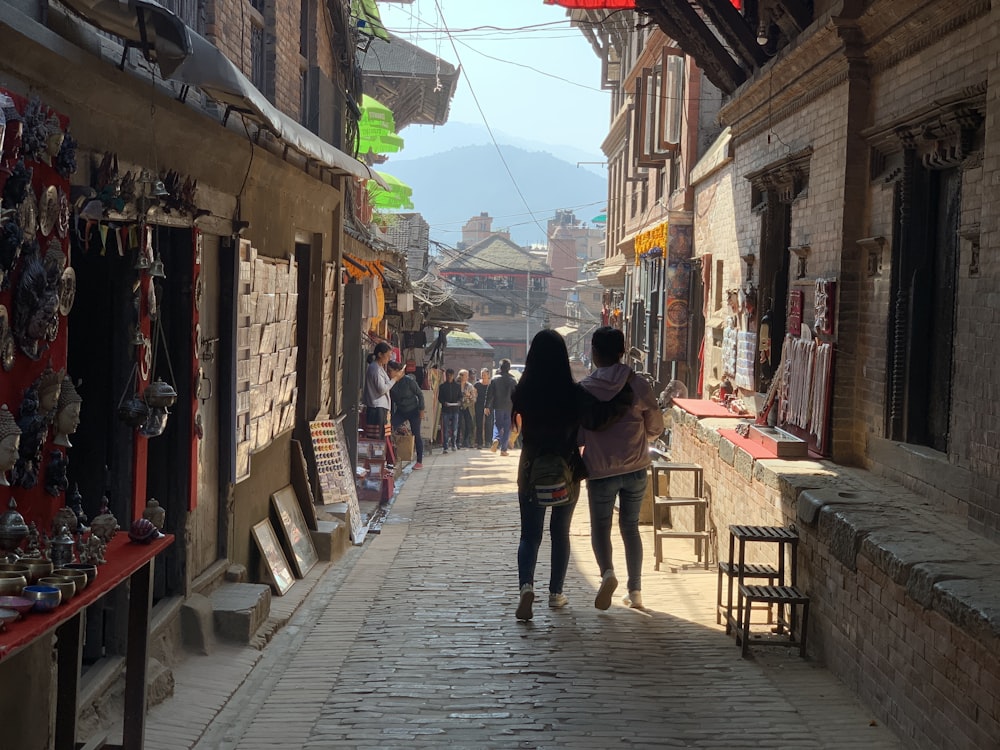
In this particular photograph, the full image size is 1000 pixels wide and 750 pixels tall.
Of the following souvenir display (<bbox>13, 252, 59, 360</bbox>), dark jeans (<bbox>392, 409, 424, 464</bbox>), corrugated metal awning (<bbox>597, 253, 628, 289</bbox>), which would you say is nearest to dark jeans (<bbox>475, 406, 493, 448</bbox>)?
dark jeans (<bbox>392, 409, 424, 464</bbox>)

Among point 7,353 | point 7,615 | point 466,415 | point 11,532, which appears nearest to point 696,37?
point 7,353

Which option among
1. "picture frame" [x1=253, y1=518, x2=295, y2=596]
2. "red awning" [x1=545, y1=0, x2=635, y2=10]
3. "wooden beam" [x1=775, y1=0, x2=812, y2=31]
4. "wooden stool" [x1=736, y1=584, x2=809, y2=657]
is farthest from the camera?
"red awning" [x1=545, y1=0, x2=635, y2=10]

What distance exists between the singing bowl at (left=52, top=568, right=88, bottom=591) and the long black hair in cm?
376

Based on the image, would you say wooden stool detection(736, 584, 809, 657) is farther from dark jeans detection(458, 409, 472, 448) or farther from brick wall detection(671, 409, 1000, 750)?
dark jeans detection(458, 409, 472, 448)

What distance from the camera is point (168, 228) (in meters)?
6.67

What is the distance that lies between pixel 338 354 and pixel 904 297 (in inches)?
255

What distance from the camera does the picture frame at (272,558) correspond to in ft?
27.3

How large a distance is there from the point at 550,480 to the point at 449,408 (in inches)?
545

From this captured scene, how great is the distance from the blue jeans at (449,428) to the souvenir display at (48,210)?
1654 centimetres

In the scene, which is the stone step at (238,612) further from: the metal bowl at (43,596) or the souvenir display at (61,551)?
the metal bowl at (43,596)

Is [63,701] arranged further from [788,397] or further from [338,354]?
[338,354]

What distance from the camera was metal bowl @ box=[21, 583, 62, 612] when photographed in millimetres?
3537

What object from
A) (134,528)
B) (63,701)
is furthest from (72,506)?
(63,701)

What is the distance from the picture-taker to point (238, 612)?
693 cm
